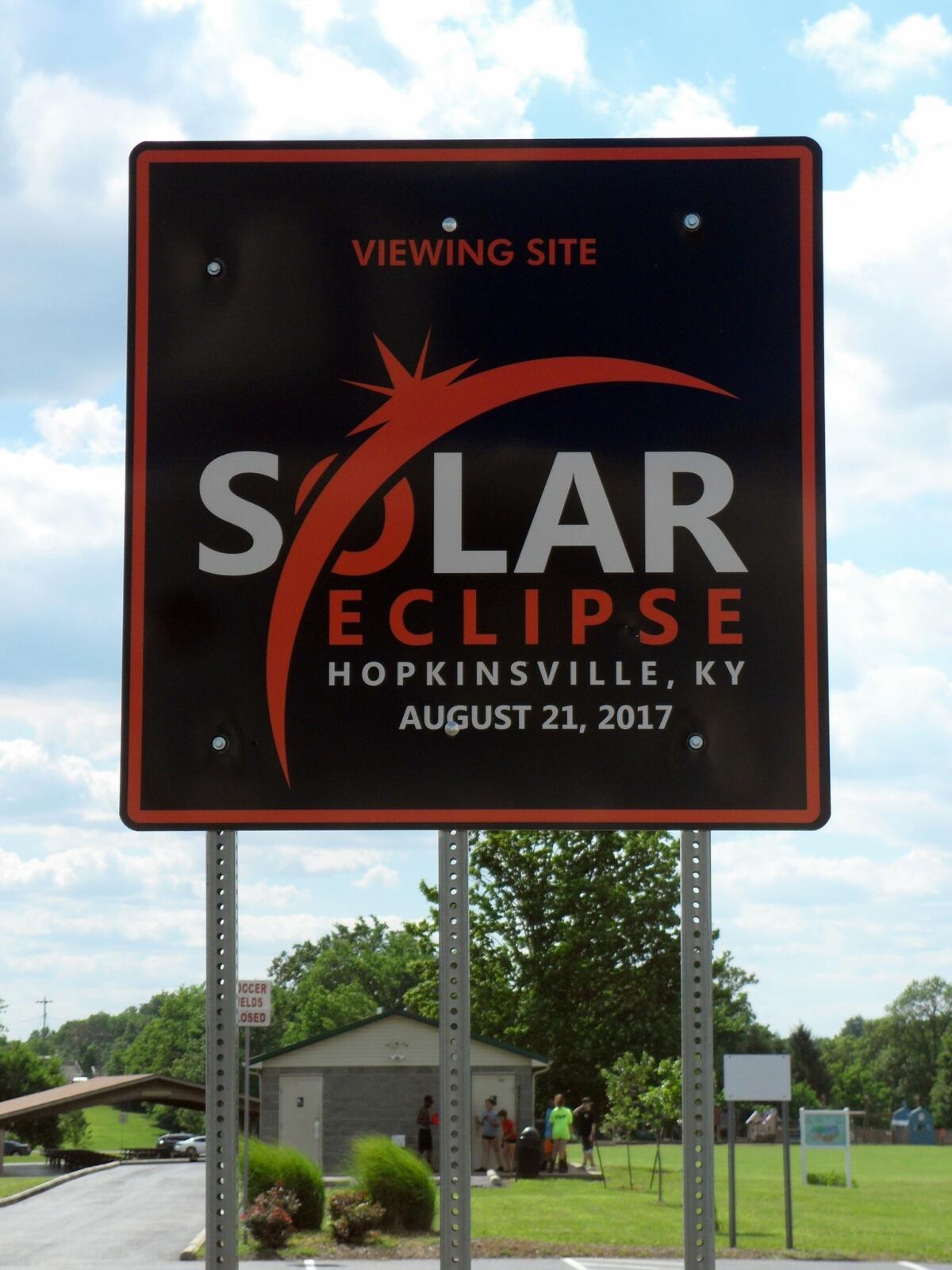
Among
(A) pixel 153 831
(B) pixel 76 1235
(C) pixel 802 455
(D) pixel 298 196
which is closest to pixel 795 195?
(C) pixel 802 455

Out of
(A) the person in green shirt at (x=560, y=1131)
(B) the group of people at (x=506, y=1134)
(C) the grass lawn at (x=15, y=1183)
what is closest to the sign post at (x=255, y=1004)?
(A) the person in green shirt at (x=560, y=1131)

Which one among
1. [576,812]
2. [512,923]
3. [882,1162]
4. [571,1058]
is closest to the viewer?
[576,812]

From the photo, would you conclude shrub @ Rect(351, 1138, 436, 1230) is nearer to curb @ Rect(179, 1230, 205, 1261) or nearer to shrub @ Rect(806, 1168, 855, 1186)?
curb @ Rect(179, 1230, 205, 1261)

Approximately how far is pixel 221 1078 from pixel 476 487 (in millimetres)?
1265

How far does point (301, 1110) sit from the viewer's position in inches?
1420

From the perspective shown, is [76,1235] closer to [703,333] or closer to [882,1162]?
[703,333]

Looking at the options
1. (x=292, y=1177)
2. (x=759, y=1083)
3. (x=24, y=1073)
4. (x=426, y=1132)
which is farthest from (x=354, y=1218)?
(x=24, y=1073)

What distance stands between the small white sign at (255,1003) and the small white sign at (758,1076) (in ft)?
22.3

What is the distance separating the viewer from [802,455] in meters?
3.22

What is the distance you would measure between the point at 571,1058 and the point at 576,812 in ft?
144

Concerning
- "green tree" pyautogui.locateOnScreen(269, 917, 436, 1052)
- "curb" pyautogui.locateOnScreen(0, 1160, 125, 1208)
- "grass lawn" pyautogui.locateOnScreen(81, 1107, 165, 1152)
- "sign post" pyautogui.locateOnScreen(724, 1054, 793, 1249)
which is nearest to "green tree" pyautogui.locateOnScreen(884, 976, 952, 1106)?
"green tree" pyautogui.locateOnScreen(269, 917, 436, 1052)

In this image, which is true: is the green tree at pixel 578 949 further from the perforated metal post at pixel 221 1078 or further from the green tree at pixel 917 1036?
the green tree at pixel 917 1036

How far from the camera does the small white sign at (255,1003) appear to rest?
1788 cm

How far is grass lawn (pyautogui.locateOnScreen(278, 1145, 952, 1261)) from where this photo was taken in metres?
20.7
